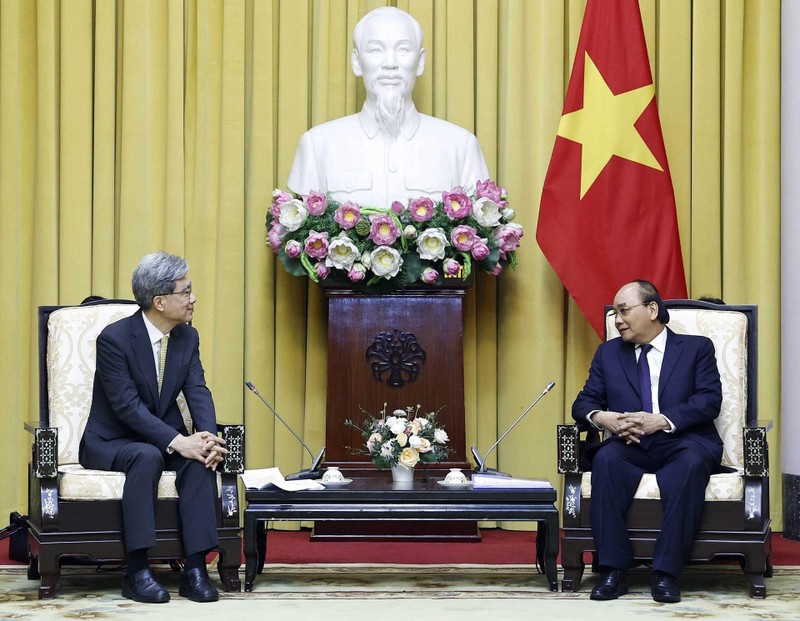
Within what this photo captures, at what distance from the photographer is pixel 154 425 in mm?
4145

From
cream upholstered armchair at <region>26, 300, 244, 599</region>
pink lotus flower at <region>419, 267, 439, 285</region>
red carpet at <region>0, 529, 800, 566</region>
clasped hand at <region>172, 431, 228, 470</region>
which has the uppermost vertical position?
pink lotus flower at <region>419, 267, 439, 285</region>

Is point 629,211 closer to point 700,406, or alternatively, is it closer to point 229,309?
point 700,406

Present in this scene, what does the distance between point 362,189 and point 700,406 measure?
6.00 feet

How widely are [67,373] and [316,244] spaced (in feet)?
3.70

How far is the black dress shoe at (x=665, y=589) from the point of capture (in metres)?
3.91

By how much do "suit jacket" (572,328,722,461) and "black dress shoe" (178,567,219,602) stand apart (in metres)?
1.44

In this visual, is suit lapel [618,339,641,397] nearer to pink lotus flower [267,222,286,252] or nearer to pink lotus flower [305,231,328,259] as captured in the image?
pink lotus flower [305,231,328,259]

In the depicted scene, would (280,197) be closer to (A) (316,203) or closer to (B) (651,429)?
(A) (316,203)

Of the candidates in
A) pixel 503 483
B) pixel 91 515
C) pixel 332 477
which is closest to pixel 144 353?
pixel 91 515

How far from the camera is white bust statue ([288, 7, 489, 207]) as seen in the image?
536 cm

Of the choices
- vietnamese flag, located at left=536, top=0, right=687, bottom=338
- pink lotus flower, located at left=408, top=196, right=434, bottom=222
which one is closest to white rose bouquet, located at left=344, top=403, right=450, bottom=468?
pink lotus flower, located at left=408, top=196, right=434, bottom=222

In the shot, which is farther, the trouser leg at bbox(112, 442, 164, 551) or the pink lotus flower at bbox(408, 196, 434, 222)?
the pink lotus flower at bbox(408, 196, 434, 222)

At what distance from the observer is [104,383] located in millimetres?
4230

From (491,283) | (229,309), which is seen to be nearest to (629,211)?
(491,283)
